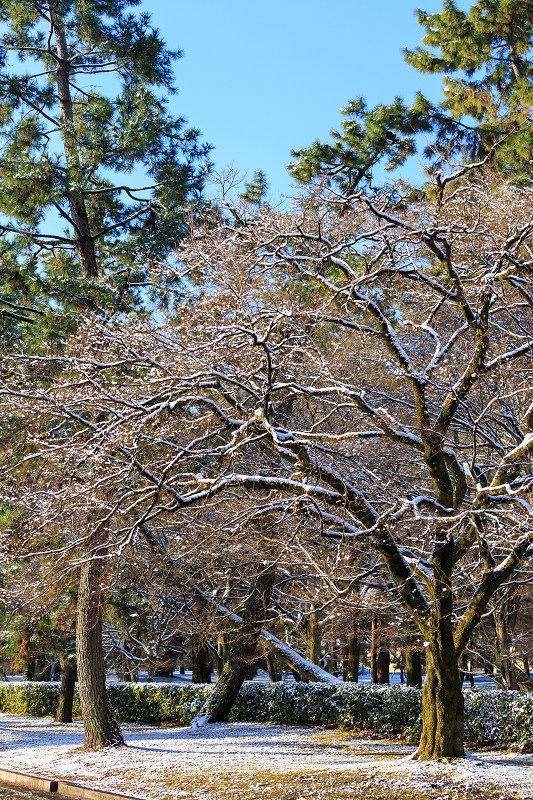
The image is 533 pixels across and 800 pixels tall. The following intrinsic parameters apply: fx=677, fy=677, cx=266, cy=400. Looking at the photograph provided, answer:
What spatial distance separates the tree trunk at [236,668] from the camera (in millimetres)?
17391

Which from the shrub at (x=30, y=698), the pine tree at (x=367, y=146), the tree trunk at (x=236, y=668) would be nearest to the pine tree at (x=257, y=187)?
the pine tree at (x=367, y=146)

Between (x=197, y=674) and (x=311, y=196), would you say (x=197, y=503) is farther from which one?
(x=197, y=674)

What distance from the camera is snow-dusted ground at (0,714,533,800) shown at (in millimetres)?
8344

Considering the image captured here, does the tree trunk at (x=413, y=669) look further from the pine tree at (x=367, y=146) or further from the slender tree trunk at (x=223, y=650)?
the pine tree at (x=367, y=146)

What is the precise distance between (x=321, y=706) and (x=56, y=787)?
916cm

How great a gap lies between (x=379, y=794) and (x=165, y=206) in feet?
38.4

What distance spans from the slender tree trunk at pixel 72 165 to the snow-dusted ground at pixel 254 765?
9.51 metres

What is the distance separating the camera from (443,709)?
370 inches

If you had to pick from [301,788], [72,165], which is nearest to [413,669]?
[301,788]

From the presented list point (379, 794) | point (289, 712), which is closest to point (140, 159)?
point (379, 794)

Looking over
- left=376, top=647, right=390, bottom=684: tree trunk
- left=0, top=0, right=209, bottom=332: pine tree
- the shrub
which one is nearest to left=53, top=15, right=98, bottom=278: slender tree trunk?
left=0, top=0, right=209, bottom=332: pine tree

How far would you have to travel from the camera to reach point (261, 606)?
1769cm

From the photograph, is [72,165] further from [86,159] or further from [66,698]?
[66,698]

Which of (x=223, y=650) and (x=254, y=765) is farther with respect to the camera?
(x=223, y=650)
